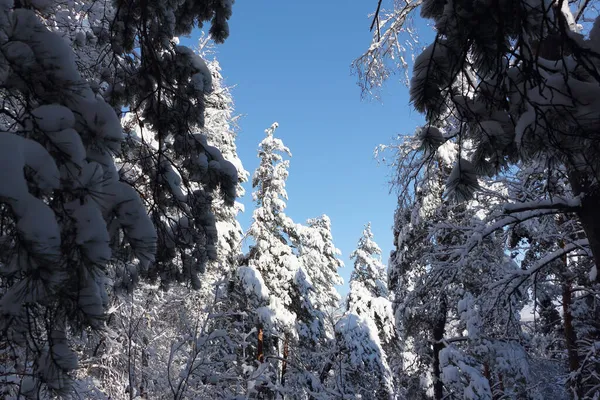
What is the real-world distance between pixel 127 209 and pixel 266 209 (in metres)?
12.2

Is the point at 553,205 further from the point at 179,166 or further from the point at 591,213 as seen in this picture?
the point at 179,166

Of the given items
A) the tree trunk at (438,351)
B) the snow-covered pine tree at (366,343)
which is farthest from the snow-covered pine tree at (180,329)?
the tree trunk at (438,351)

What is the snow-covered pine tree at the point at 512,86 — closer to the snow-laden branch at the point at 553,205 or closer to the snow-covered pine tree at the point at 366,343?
the snow-laden branch at the point at 553,205

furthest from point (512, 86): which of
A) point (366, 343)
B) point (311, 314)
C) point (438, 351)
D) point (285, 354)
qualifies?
point (285, 354)

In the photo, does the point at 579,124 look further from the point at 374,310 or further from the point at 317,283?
the point at 317,283

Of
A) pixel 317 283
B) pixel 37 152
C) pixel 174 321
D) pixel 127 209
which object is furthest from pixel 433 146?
pixel 317 283

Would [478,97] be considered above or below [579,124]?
above

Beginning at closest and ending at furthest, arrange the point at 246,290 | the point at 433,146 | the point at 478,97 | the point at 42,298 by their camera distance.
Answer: the point at 42,298 < the point at 478,97 < the point at 433,146 < the point at 246,290

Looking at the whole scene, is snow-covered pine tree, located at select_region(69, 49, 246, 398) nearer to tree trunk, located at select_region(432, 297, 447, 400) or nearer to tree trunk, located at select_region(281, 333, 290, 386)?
tree trunk, located at select_region(281, 333, 290, 386)

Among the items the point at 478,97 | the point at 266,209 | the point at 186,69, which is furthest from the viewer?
the point at 266,209

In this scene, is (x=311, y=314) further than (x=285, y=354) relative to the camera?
No

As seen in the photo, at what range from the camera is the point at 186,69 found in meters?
4.46

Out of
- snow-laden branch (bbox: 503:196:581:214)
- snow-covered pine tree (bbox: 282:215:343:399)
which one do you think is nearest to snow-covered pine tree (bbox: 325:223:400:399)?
snow-covered pine tree (bbox: 282:215:343:399)

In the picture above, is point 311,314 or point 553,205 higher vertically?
point 311,314
